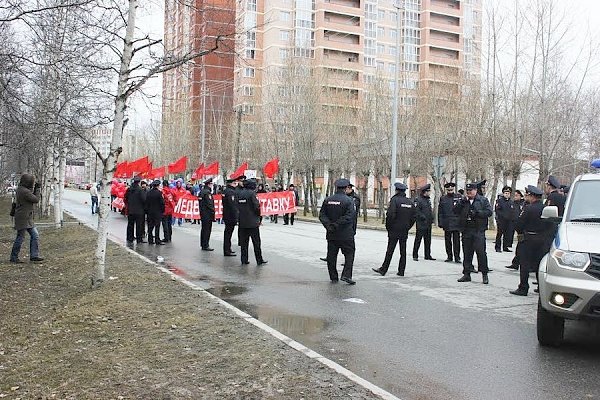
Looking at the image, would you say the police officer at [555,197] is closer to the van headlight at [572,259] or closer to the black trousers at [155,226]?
the van headlight at [572,259]

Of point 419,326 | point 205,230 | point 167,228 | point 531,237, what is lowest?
point 419,326

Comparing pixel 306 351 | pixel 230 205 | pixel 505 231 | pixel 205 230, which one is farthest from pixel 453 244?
pixel 306 351

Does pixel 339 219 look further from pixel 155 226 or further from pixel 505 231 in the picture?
pixel 505 231

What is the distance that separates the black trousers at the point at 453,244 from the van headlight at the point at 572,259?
829 cm

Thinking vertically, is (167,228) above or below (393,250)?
below

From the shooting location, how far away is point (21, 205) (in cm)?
1347

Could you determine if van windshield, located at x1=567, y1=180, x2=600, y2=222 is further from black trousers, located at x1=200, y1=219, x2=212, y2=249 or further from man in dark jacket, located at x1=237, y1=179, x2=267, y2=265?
black trousers, located at x1=200, y1=219, x2=212, y2=249

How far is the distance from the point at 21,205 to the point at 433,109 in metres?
24.4

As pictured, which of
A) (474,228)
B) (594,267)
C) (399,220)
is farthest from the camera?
(399,220)

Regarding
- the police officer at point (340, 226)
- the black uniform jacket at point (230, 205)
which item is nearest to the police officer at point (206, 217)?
the black uniform jacket at point (230, 205)

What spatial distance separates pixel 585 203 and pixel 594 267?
167cm

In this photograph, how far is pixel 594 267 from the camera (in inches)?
237

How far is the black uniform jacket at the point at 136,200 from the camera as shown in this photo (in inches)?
672

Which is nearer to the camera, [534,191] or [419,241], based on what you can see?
[534,191]
